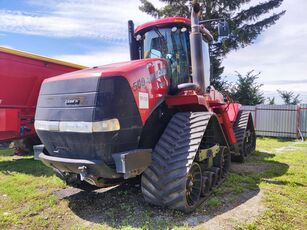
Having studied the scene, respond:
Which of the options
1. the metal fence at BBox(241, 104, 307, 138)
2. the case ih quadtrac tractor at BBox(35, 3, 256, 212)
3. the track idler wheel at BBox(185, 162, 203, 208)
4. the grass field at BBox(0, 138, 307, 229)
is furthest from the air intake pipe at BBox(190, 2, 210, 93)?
the metal fence at BBox(241, 104, 307, 138)

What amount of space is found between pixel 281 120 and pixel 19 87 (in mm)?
11339

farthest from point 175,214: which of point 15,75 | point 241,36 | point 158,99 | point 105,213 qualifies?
point 241,36

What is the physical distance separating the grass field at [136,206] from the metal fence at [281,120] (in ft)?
27.0

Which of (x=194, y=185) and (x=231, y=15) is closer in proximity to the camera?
(x=194, y=185)

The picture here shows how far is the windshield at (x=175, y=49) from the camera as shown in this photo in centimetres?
462

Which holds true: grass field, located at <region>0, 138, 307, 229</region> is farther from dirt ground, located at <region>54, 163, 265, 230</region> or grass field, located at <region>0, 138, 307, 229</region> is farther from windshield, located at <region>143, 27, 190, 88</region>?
windshield, located at <region>143, 27, 190, 88</region>

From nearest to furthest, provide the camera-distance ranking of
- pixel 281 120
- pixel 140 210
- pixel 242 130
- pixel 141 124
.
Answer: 1. pixel 141 124
2. pixel 140 210
3. pixel 242 130
4. pixel 281 120

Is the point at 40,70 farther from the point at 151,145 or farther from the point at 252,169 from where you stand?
the point at 252,169

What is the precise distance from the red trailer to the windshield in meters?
3.80

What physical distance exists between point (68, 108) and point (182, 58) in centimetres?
216

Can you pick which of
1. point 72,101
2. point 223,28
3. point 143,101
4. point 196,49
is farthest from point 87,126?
point 223,28

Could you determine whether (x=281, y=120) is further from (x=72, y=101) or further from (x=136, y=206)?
(x=72, y=101)

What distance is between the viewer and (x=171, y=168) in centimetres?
346

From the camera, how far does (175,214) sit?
346cm
